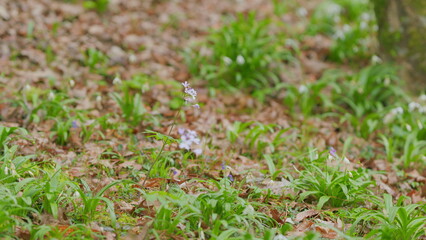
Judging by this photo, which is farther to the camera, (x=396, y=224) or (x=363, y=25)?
(x=363, y=25)

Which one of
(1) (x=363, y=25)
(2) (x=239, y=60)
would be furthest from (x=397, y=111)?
(1) (x=363, y=25)

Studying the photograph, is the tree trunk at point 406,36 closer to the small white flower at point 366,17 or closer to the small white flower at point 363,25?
the small white flower at point 363,25

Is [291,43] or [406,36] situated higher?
[406,36]

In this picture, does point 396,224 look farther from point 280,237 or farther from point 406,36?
point 406,36

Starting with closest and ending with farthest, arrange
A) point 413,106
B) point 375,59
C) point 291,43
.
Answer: point 413,106, point 375,59, point 291,43

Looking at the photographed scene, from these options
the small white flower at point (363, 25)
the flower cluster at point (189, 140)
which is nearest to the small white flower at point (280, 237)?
the flower cluster at point (189, 140)

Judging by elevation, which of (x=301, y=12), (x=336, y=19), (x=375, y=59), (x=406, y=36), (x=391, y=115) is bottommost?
(x=391, y=115)
